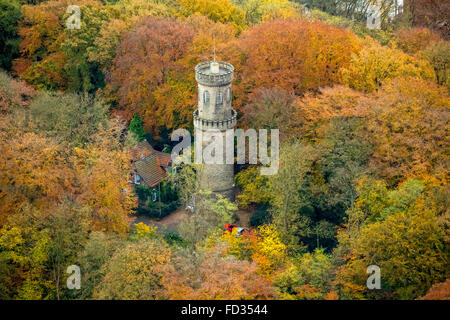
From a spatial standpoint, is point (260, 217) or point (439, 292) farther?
point (260, 217)

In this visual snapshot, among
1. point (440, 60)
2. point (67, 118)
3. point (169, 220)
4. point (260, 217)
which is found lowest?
point (169, 220)

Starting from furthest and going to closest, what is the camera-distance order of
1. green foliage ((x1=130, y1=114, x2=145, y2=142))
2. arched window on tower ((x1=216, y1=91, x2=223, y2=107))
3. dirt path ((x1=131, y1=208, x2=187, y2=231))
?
green foliage ((x1=130, y1=114, x2=145, y2=142)), dirt path ((x1=131, y1=208, x2=187, y2=231)), arched window on tower ((x1=216, y1=91, x2=223, y2=107))

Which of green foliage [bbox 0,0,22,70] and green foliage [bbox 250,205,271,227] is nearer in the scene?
green foliage [bbox 250,205,271,227]

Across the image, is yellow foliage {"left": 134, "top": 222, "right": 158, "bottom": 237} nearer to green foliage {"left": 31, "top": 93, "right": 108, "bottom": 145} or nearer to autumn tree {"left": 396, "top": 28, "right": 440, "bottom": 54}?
green foliage {"left": 31, "top": 93, "right": 108, "bottom": 145}

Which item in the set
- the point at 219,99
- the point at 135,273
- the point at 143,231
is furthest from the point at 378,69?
the point at 135,273

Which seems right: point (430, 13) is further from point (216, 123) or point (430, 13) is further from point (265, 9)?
point (216, 123)

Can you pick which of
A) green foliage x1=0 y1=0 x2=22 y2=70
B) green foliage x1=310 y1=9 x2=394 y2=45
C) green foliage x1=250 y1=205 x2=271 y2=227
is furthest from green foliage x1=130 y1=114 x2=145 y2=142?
green foliage x1=310 y1=9 x2=394 y2=45

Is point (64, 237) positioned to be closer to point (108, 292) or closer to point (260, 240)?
point (108, 292)

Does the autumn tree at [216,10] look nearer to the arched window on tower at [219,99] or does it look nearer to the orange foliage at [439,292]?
the arched window on tower at [219,99]
